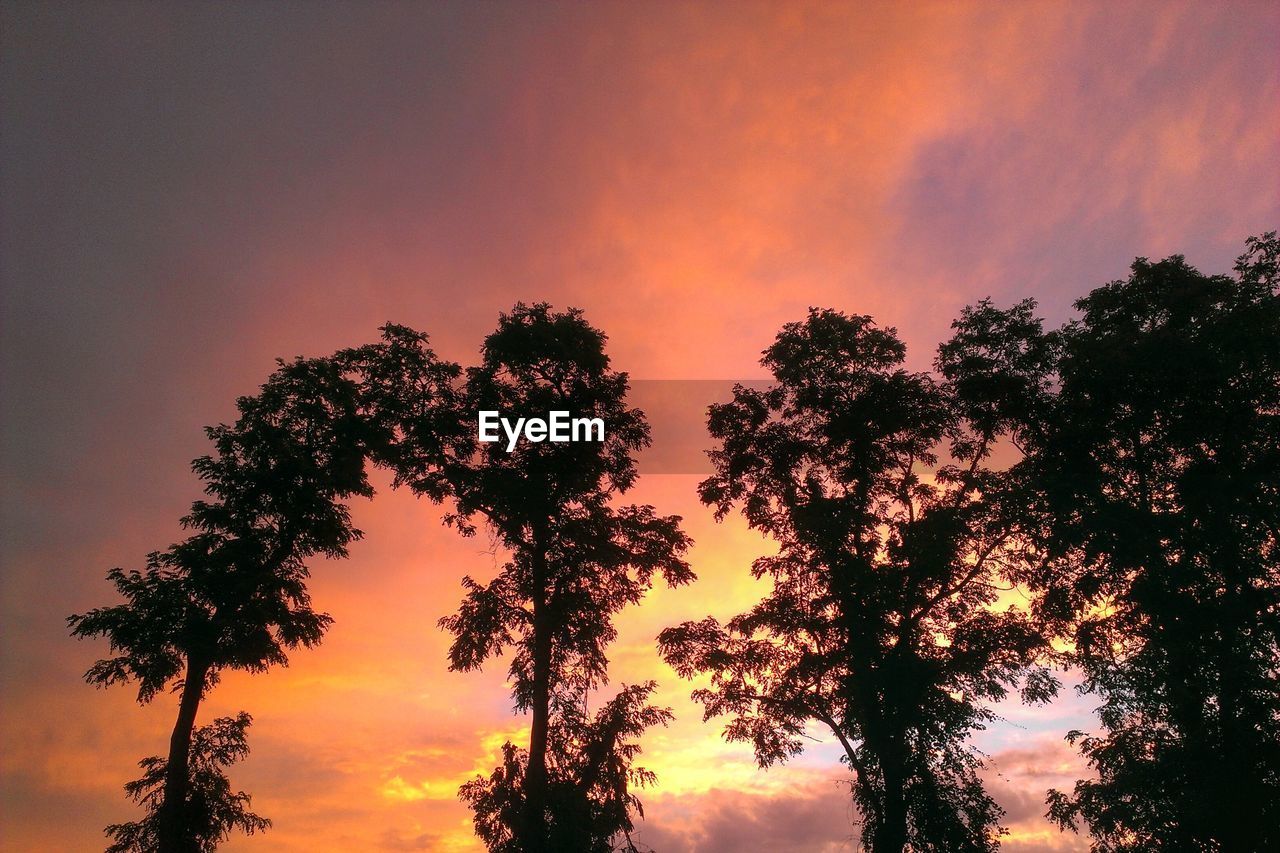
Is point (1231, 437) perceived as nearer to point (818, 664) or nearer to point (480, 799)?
point (818, 664)

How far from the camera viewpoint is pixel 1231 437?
24.8 meters

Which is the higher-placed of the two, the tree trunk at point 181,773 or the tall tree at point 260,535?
the tall tree at point 260,535

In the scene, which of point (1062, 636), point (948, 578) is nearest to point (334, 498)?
point (948, 578)

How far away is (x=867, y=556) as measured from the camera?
27.9 m

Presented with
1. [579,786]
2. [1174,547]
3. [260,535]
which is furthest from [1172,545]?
[260,535]

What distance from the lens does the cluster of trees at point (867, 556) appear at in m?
23.8

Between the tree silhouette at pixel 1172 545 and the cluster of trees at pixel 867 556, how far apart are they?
86 millimetres

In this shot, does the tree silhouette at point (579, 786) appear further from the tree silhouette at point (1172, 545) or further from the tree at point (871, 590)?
the tree silhouette at point (1172, 545)

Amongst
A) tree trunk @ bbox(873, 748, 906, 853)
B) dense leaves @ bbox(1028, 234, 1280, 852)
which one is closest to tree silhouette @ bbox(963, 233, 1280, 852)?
dense leaves @ bbox(1028, 234, 1280, 852)

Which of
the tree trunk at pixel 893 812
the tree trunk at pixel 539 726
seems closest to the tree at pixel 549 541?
the tree trunk at pixel 539 726

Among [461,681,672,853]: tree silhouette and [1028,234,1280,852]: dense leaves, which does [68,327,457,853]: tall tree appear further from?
[1028,234,1280,852]: dense leaves

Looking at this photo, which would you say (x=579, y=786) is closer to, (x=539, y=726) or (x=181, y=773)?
(x=539, y=726)

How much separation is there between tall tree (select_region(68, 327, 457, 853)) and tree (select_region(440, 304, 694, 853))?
288 centimetres

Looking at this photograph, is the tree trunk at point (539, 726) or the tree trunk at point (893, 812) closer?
the tree trunk at point (539, 726)
